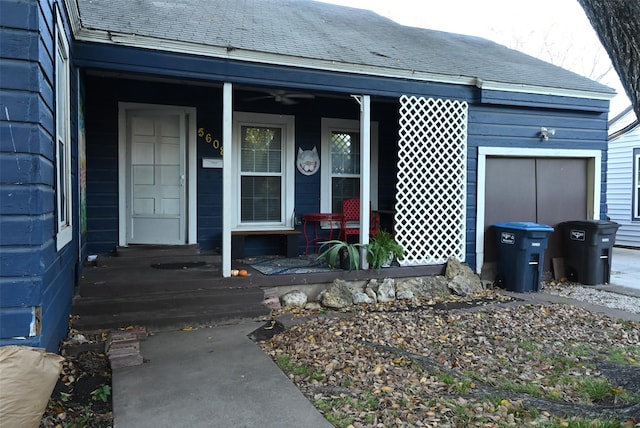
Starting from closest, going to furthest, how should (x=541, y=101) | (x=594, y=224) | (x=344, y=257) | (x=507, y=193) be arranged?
(x=344, y=257)
(x=594, y=224)
(x=541, y=101)
(x=507, y=193)

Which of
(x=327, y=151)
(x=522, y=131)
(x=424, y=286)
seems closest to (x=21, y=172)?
(x=424, y=286)

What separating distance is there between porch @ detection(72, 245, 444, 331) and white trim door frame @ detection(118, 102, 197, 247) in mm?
511

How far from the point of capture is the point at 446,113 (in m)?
6.71

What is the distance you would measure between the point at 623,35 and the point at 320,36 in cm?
513

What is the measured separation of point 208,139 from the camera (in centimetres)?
689

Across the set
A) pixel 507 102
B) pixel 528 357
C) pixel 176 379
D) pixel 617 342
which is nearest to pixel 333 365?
pixel 176 379

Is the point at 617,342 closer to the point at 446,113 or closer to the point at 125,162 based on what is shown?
the point at 446,113

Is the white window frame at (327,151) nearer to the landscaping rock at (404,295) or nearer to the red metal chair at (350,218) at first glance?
the red metal chair at (350,218)

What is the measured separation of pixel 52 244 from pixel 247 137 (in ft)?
14.7

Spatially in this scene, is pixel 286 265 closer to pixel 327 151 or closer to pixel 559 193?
pixel 327 151

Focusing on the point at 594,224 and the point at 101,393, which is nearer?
the point at 101,393

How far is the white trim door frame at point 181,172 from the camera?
6.41 meters

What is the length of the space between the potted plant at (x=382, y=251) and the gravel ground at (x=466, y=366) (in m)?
0.79

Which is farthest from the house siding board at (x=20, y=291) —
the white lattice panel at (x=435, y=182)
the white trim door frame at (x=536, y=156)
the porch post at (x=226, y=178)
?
the white trim door frame at (x=536, y=156)
